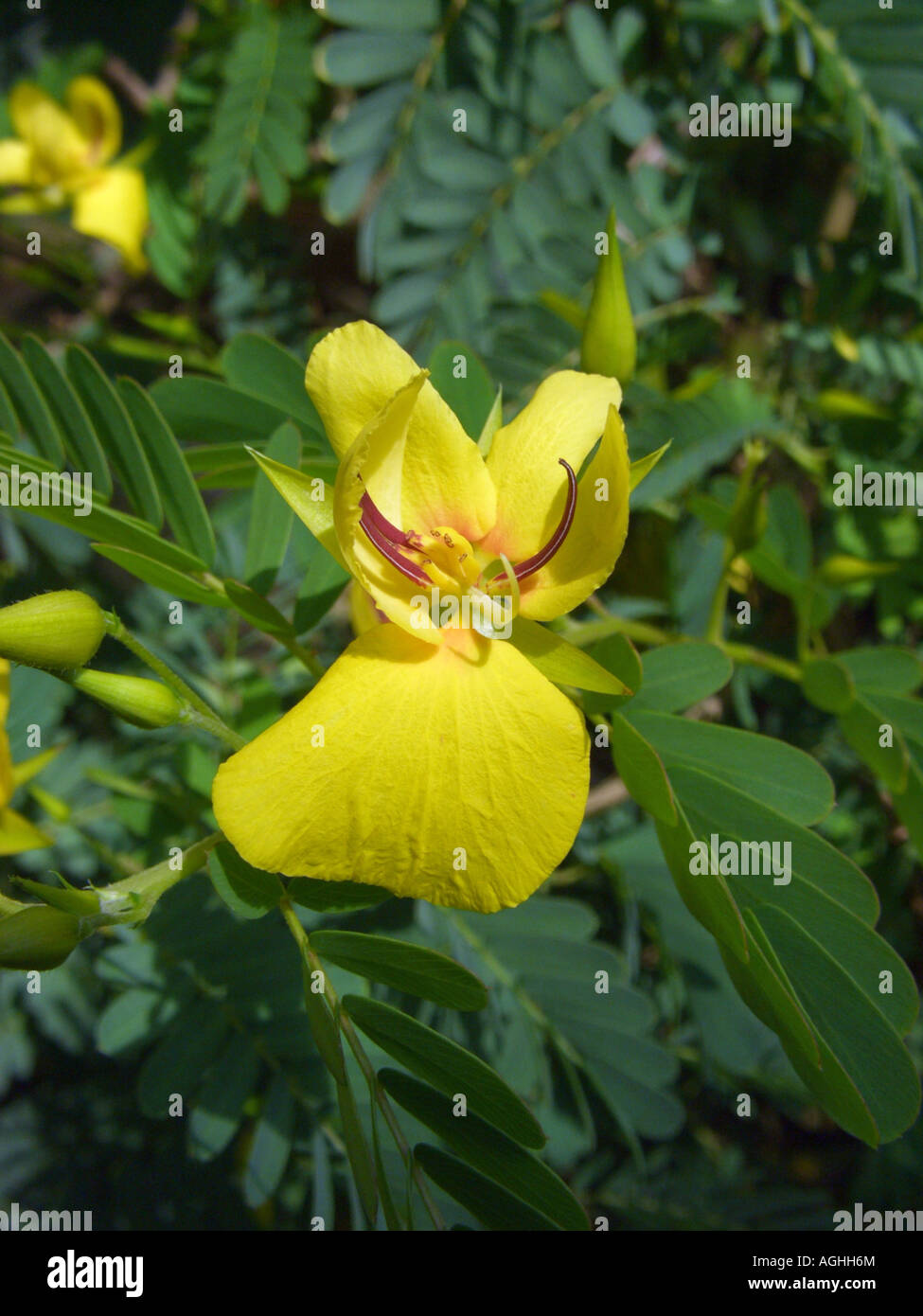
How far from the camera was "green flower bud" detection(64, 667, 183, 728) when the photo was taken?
2.92 ft

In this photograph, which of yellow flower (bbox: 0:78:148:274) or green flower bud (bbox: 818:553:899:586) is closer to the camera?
green flower bud (bbox: 818:553:899:586)

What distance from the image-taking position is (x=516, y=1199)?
953 mm

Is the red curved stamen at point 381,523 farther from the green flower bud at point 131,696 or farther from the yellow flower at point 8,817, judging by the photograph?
the yellow flower at point 8,817

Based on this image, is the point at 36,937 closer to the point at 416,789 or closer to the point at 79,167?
the point at 416,789

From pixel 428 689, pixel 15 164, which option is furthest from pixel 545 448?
pixel 15 164

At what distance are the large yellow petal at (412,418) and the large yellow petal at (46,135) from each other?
5.83ft

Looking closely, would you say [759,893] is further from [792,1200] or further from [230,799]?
[792,1200]

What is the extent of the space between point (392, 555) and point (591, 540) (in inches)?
6.9

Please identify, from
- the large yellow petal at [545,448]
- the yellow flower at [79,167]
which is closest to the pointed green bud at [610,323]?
the large yellow petal at [545,448]

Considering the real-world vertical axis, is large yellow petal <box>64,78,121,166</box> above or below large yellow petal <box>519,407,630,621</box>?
above

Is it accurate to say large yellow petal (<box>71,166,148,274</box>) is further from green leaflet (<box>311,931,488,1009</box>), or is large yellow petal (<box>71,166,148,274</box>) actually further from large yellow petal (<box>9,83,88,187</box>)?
green leaflet (<box>311,931,488,1009</box>)

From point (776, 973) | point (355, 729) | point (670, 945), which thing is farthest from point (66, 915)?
point (670, 945)

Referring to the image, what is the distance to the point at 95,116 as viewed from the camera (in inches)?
89.3

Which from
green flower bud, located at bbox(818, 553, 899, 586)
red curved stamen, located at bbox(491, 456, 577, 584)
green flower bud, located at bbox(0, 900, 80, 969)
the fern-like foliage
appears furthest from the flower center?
the fern-like foliage
